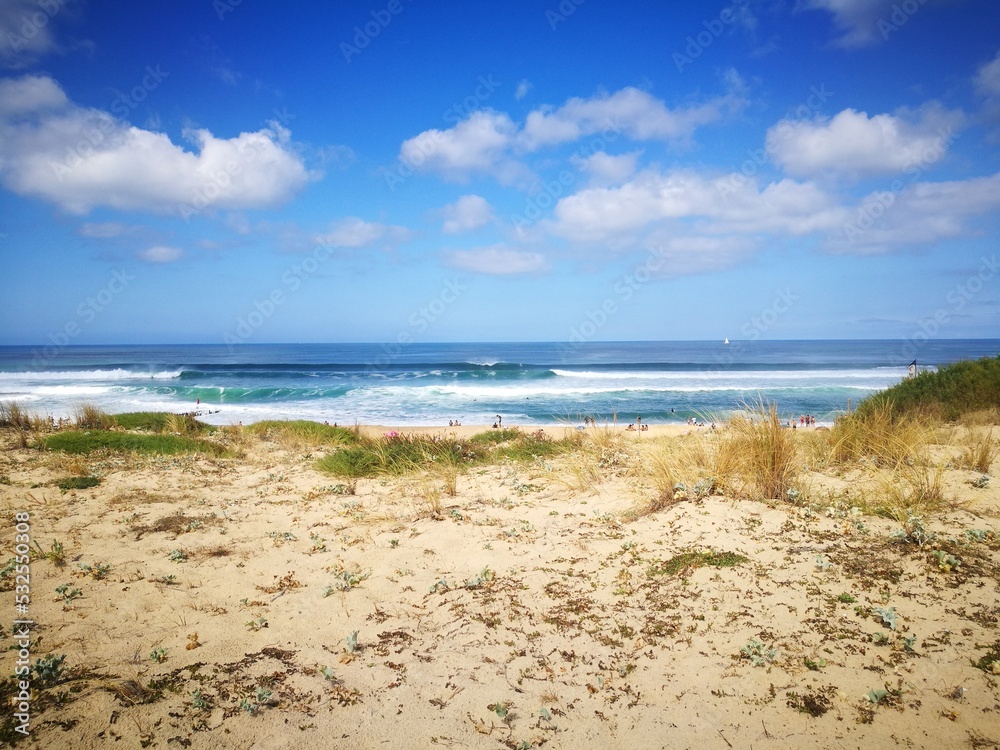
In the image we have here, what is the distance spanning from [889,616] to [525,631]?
8.30 feet

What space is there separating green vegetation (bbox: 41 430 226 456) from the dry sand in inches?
172

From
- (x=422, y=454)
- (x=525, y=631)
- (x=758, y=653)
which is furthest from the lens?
(x=422, y=454)

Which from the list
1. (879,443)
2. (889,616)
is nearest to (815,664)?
(889,616)

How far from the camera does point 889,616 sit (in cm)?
347

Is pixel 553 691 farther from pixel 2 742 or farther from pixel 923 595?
pixel 2 742

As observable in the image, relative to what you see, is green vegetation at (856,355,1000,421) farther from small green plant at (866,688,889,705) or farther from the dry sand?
small green plant at (866,688,889,705)

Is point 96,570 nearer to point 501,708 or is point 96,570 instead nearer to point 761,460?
point 501,708

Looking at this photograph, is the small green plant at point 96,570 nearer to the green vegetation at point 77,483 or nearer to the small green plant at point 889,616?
the green vegetation at point 77,483

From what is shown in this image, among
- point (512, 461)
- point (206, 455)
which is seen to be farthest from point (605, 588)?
point (206, 455)

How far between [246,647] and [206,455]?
794cm

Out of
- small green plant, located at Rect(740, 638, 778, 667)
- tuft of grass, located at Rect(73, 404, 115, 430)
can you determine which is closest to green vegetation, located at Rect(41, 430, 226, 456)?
tuft of grass, located at Rect(73, 404, 115, 430)

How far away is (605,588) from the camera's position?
14.4 feet

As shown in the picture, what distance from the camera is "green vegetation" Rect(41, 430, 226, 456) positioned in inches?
400

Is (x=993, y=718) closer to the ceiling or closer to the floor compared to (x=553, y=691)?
closer to the ceiling
